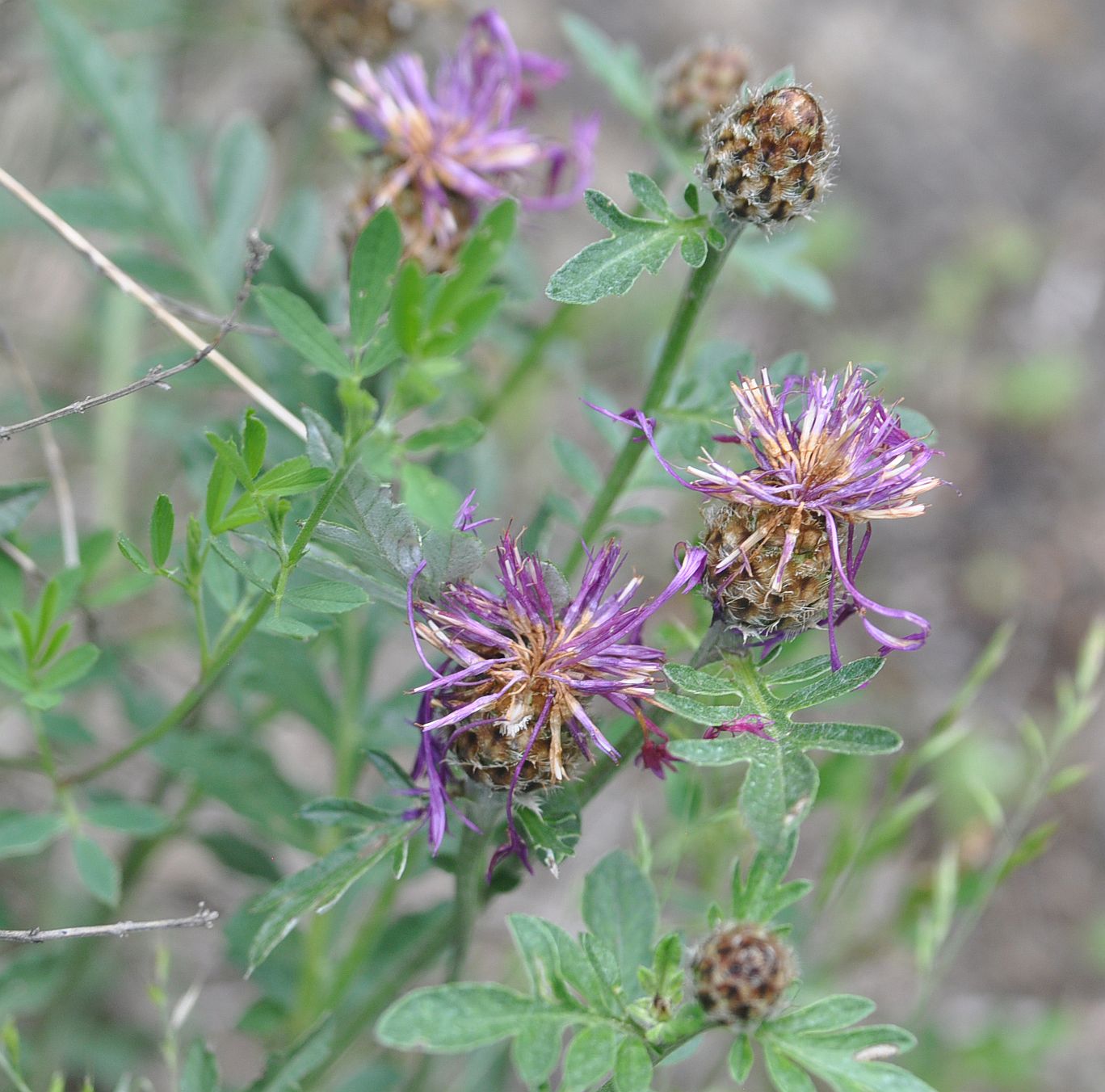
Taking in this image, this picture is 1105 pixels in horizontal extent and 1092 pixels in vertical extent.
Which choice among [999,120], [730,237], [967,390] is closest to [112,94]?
[730,237]

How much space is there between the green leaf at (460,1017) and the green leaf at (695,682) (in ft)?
1.05

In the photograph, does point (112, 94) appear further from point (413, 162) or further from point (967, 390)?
point (967, 390)

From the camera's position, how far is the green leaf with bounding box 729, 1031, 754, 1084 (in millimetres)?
1158

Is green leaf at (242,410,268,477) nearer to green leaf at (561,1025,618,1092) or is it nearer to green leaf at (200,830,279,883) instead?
green leaf at (561,1025,618,1092)

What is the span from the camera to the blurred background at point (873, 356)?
272 cm

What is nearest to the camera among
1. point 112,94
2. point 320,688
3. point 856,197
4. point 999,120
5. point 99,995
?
point 320,688

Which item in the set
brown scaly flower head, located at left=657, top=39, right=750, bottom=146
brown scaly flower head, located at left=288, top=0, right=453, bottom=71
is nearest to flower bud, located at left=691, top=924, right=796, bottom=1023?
brown scaly flower head, located at left=657, top=39, right=750, bottom=146

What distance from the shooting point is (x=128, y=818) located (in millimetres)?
1731

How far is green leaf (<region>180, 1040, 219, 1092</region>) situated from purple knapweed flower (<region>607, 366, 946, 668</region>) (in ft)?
2.52

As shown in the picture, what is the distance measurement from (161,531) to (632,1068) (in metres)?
0.68

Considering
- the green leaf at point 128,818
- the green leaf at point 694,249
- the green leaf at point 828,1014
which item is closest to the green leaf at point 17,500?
the green leaf at point 128,818

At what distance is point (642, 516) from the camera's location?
172 centimetres

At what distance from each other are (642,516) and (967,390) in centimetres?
322

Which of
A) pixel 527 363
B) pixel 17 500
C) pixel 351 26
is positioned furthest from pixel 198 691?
pixel 351 26
